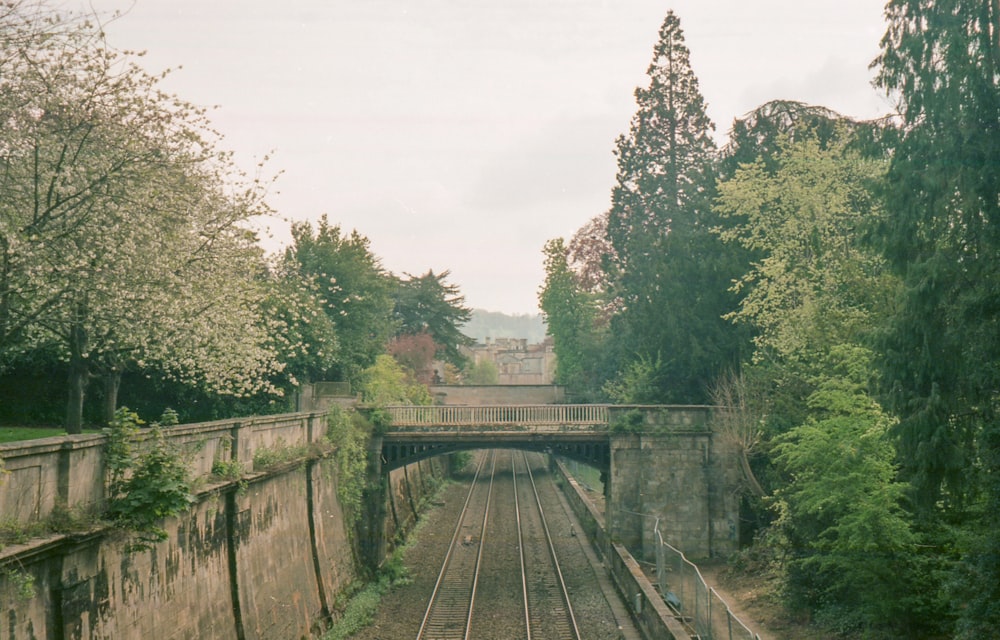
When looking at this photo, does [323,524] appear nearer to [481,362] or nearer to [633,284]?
[633,284]

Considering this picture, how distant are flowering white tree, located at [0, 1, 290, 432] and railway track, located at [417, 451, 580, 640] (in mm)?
12003

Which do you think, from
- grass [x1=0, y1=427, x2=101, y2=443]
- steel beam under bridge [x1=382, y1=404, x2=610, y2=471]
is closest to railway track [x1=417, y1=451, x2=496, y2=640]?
steel beam under bridge [x1=382, y1=404, x2=610, y2=471]

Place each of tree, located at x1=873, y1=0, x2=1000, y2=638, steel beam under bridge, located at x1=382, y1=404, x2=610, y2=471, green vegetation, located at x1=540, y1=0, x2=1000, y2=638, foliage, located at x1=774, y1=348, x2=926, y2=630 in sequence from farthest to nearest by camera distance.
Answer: steel beam under bridge, located at x1=382, y1=404, x2=610, y2=471
foliage, located at x1=774, y1=348, x2=926, y2=630
green vegetation, located at x1=540, y1=0, x2=1000, y2=638
tree, located at x1=873, y1=0, x2=1000, y2=638

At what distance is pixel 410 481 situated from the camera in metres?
44.4

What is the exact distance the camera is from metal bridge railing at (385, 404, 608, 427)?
31.4 metres

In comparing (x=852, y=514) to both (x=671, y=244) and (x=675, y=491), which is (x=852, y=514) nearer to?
(x=675, y=491)

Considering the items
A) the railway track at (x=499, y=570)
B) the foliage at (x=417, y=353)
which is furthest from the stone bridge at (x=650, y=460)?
the foliage at (x=417, y=353)

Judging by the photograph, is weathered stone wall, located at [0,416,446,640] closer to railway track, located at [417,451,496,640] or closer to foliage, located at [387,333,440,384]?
railway track, located at [417,451,496,640]

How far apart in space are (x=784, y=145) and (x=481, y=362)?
8360cm

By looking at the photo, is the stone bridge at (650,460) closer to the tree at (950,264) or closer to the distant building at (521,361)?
the tree at (950,264)

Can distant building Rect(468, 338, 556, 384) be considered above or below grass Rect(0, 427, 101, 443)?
above

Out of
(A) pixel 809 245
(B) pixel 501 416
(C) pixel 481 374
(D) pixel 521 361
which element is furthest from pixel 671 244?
(D) pixel 521 361

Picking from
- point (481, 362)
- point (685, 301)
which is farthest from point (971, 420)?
point (481, 362)

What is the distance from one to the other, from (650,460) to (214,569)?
18.7m
